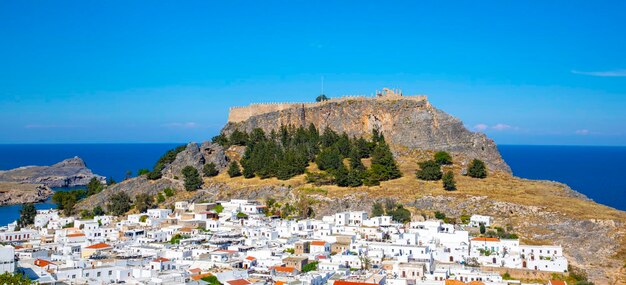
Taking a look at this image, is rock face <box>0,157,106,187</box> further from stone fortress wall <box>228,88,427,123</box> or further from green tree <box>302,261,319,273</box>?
green tree <box>302,261,319,273</box>

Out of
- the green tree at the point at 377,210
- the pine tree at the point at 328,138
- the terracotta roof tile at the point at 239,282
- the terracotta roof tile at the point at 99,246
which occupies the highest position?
the pine tree at the point at 328,138

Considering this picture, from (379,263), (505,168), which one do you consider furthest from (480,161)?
(379,263)

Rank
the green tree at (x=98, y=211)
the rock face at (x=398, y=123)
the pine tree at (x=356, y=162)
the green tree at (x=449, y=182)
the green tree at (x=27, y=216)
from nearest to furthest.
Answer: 1. the green tree at (x=449, y=182)
2. the green tree at (x=27, y=216)
3. the green tree at (x=98, y=211)
4. the pine tree at (x=356, y=162)
5. the rock face at (x=398, y=123)

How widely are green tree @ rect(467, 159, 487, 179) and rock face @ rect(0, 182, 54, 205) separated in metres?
55.7

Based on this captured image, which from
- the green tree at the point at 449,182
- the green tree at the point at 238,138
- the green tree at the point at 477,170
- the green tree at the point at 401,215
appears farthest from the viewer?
the green tree at the point at 238,138

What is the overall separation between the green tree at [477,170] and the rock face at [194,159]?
23596mm

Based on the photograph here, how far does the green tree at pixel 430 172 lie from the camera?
2219 inches

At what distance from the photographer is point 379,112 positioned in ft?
224

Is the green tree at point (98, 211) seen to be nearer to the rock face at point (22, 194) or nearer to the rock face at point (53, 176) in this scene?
the rock face at point (22, 194)

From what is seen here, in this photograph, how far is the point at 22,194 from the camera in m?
89.1

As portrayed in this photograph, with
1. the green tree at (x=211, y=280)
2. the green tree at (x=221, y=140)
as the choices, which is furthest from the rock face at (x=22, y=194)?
the green tree at (x=211, y=280)

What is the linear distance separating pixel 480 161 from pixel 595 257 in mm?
19044

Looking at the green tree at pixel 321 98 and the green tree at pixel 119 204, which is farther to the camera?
the green tree at pixel 321 98

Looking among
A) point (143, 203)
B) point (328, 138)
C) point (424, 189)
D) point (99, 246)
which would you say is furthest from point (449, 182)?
point (99, 246)
